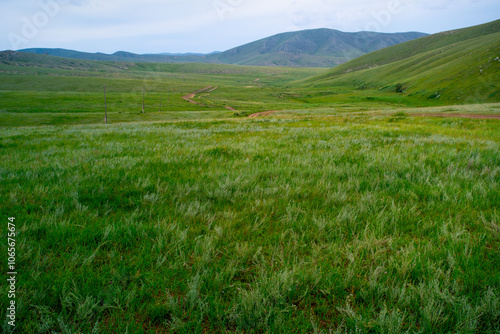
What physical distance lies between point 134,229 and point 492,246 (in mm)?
3818

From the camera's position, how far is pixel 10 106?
9262cm

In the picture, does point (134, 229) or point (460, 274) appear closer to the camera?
point (460, 274)

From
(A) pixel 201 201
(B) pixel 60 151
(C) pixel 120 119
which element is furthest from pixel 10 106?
(A) pixel 201 201

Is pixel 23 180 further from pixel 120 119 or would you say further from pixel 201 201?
pixel 120 119

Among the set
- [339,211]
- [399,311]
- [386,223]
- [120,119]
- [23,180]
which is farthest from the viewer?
[120,119]

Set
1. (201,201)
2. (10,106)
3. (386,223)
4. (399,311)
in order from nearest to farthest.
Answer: (399,311), (386,223), (201,201), (10,106)

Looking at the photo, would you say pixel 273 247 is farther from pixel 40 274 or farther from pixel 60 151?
pixel 60 151

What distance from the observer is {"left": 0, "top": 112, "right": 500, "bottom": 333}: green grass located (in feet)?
5.76

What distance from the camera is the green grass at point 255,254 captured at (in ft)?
5.76

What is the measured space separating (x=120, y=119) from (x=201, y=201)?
75.8m

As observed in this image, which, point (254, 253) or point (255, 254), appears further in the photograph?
point (254, 253)

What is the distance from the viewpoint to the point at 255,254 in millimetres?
2383

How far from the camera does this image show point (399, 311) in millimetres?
1814

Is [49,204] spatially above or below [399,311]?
above
